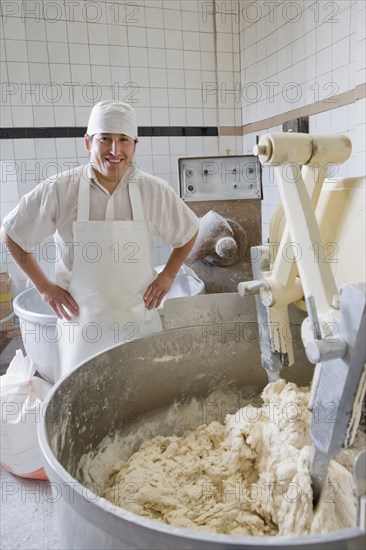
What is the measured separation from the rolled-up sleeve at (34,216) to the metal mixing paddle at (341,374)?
126 cm

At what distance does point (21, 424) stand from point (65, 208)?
2.95ft

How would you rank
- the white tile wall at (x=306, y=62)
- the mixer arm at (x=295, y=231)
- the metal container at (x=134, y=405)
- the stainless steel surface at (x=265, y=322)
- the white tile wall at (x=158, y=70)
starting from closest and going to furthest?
the metal container at (x=134, y=405), the mixer arm at (x=295, y=231), the stainless steel surface at (x=265, y=322), the white tile wall at (x=306, y=62), the white tile wall at (x=158, y=70)

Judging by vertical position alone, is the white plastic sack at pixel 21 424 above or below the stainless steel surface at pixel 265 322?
below

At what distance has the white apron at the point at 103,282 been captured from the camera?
1.63 meters

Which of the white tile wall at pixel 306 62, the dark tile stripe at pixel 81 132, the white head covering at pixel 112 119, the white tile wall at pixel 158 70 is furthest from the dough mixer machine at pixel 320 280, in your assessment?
the dark tile stripe at pixel 81 132

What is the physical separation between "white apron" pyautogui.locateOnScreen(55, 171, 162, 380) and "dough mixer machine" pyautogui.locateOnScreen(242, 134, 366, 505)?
75cm

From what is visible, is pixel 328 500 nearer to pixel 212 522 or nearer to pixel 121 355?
pixel 212 522

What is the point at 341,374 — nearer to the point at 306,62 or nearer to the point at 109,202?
the point at 109,202

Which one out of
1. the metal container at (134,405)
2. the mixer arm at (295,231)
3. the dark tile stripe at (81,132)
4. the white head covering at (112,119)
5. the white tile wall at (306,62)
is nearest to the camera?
the metal container at (134,405)

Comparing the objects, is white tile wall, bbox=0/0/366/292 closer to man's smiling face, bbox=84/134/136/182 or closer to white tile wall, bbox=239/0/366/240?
white tile wall, bbox=239/0/366/240

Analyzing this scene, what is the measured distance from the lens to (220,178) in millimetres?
2176

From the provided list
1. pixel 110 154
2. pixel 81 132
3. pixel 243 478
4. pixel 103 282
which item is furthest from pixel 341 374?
pixel 81 132

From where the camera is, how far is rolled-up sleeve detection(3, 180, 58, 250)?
1634 mm

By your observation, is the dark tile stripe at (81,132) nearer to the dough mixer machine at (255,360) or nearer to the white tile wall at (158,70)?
→ the white tile wall at (158,70)
